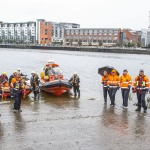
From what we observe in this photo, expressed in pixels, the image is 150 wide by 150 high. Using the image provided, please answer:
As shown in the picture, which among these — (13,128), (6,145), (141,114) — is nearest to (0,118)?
(13,128)

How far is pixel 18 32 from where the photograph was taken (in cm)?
18900

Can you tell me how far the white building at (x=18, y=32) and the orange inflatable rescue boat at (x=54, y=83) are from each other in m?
157

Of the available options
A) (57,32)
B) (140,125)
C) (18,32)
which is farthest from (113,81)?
(18,32)

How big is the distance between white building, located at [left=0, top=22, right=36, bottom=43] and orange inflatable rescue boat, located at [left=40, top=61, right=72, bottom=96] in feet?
514

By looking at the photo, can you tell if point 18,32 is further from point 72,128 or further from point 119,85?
point 72,128

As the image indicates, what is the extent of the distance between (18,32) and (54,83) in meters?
176

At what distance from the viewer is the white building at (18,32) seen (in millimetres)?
177750

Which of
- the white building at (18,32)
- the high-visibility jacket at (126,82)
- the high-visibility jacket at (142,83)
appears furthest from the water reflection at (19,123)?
the white building at (18,32)

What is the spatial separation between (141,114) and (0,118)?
6268 millimetres

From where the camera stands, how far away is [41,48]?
502ft

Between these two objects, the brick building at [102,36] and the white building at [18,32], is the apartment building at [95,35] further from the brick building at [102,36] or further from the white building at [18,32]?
the white building at [18,32]

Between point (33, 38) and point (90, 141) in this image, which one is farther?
point (33, 38)

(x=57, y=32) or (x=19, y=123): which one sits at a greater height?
(x=57, y=32)

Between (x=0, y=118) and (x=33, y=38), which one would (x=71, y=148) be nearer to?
(x=0, y=118)
